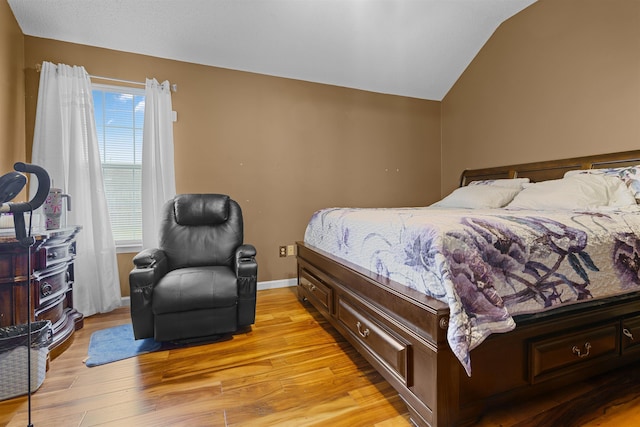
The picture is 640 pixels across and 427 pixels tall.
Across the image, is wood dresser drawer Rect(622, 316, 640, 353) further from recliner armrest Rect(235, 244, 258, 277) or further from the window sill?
the window sill

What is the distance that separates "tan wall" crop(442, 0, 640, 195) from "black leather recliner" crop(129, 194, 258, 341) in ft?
10.2

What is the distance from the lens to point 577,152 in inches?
108

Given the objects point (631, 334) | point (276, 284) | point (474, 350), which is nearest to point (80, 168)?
point (276, 284)

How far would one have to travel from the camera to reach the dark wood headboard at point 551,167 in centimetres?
241

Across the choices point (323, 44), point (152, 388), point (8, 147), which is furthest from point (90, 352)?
point (323, 44)

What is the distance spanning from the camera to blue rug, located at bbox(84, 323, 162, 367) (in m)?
1.84

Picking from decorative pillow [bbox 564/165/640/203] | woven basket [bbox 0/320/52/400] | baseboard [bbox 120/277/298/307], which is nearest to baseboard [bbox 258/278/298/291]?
baseboard [bbox 120/277/298/307]

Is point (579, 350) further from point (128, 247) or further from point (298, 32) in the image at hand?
point (128, 247)

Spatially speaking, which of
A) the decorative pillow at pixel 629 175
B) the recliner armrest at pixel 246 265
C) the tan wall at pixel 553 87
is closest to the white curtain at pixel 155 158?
the recliner armrest at pixel 246 265

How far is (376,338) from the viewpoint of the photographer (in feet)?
4.94

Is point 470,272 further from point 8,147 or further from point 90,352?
point 8,147

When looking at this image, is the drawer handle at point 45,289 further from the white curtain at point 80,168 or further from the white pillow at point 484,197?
the white pillow at point 484,197

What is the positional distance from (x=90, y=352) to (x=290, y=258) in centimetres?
197

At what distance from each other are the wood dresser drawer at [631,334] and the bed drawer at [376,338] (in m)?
1.27
